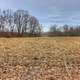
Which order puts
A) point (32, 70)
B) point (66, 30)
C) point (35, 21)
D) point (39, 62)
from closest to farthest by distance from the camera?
1. point (32, 70)
2. point (39, 62)
3. point (35, 21)
4. point (66, 30)

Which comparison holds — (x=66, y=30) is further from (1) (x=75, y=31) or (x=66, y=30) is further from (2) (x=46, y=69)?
(2) (x=46, y=69)

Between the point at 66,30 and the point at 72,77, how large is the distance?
54356mm

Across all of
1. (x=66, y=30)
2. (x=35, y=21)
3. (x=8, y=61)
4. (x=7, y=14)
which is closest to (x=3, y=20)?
(x=7, y=14)

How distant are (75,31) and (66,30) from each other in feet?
11.5

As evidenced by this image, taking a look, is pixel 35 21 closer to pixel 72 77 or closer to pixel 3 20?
pixel 3 20

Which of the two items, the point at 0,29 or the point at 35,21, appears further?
the point at 35,21

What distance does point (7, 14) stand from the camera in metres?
50.9

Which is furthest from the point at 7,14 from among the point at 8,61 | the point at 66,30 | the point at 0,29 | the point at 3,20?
the point at 8,61

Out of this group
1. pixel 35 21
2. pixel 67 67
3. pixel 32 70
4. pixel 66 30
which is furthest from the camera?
pixel 66 30

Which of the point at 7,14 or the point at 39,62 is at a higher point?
the point at 7,14

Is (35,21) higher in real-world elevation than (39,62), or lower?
higher

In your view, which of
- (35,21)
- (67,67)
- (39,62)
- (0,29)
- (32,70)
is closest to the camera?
(32,70)

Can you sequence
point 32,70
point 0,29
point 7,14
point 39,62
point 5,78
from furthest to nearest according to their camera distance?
point 7,14
point 0,29
point 39,62
point 32,70
point 5,78

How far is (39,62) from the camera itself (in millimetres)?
6551
